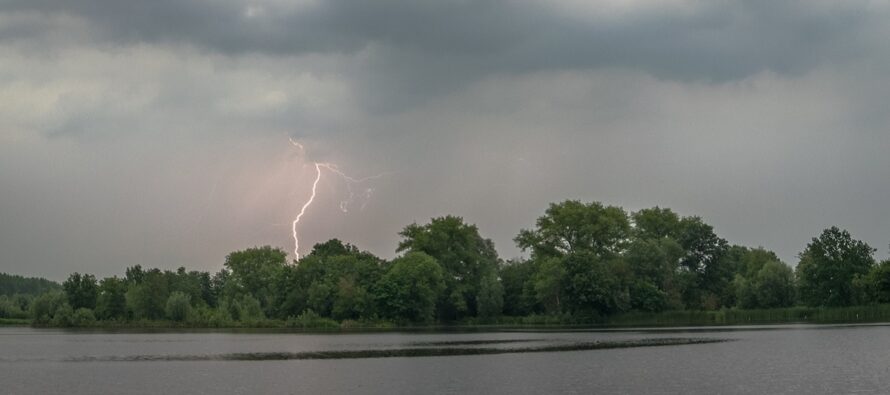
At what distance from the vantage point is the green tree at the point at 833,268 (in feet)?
337

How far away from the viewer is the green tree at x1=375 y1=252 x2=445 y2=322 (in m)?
Result: 123

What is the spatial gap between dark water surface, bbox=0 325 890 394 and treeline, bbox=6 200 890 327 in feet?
166

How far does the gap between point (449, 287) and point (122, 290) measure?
50.3 metres

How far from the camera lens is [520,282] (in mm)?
127562

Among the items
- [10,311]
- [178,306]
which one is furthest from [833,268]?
[10,311]

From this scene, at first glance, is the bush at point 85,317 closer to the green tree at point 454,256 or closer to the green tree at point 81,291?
the green tree at point 81,291

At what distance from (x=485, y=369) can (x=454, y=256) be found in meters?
93.7

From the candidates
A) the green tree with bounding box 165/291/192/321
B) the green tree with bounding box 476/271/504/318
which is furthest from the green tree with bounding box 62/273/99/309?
the green tree with bounding box 476/271/504/318

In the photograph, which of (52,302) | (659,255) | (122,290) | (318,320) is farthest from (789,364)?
(52,302)

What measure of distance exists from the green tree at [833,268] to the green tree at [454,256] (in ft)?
150

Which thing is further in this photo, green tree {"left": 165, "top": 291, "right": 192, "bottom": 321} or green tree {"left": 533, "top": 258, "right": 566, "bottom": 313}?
green tree {"left": 165, "top": 291, "right": 192, "bottom": 321}

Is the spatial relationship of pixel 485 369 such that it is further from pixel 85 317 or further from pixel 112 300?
pixel 85 317

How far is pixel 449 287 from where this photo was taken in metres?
131

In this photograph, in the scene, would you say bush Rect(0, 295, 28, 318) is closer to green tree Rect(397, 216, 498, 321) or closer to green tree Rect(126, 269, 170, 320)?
green tree Rect(126, 269, 170, 320)
